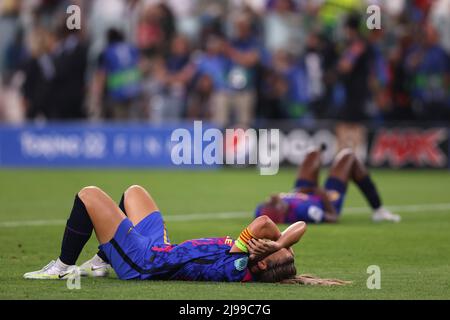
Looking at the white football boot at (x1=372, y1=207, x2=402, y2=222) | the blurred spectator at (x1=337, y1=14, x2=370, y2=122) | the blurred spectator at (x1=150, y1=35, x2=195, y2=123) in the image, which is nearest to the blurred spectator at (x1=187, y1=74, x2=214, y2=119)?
the blurred spectator at (x1=150, y1=35, x2=195, y2=123)

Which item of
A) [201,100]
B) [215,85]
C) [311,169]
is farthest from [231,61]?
[311,169]

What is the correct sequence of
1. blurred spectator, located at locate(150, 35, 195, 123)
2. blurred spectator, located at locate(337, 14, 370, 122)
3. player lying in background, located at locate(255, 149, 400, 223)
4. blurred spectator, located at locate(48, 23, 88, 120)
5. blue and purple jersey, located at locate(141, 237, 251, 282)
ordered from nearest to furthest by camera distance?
blue and purple jersey, located at locate(141, 237, 251, 282)
player lying in background, located at locate(255, 149, 400, 223)
blurred spectator, located at locate(337, 14, 370, 122)
blurred spectator, located at locate(150, 35, 195, 123)
blurred spectator, located at locate(48, 23, 88, 120)

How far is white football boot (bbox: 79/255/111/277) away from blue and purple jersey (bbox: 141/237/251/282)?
2.23 feet

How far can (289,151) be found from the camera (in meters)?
26.1

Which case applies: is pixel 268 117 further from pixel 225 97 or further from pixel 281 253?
pixel 281 253

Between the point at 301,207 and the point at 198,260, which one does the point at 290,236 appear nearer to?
the point at 198,260

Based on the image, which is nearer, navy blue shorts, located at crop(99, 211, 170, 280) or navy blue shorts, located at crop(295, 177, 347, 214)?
navy blue shorts, located at crop(99, 211, 170, 280)

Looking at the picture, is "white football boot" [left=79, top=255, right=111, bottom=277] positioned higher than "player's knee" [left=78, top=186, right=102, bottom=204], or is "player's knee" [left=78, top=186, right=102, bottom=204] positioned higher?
"player's knee" [left=78, top=186, right=102, bottom=204]

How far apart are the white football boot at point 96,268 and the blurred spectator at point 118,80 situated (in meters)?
15.2

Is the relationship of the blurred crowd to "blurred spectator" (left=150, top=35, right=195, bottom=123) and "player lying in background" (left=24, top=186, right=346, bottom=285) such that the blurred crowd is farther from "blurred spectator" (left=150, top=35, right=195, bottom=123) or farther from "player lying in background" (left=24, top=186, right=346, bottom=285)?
"player lying in background" (left=24, top=186, right=346, bottom=285)

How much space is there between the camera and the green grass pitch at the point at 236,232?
9.23 meters

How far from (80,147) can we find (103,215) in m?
17.5

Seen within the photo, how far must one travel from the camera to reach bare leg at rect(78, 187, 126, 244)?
31.0 feet

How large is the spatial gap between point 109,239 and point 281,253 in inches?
57.5
